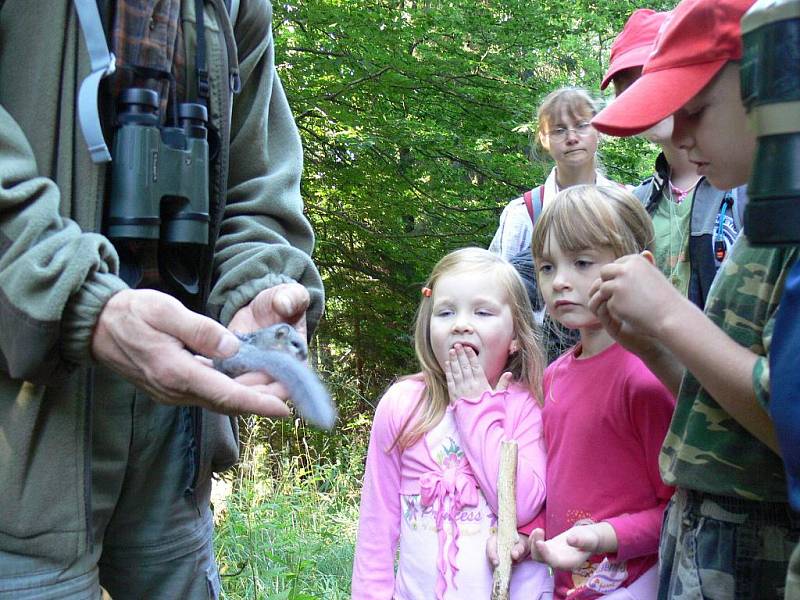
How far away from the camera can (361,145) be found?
770cm

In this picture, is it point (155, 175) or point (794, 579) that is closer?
point (794, 579)

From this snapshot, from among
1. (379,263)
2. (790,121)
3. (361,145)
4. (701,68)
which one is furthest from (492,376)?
(379,263)

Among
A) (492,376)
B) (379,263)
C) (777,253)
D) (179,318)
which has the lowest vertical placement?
(379,263)

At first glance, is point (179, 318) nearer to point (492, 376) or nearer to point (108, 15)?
point (108, 15)

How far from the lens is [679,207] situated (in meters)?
3.42

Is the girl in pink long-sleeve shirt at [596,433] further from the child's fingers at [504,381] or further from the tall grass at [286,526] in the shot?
the tall grass at [286,526]

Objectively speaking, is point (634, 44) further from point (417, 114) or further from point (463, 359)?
point (417, 114)

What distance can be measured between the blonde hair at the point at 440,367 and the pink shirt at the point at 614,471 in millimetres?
311

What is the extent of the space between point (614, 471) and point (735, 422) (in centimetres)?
59

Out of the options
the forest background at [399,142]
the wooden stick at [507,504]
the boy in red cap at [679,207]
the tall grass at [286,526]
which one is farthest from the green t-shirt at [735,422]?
the forest background at [399,142]

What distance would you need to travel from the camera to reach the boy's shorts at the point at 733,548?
180 cm

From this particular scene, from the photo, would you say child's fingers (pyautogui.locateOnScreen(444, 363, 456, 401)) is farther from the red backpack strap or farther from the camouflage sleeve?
the red backpack strap

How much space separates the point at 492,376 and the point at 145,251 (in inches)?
50.1

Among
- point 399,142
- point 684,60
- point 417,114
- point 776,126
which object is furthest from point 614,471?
point 417,114
